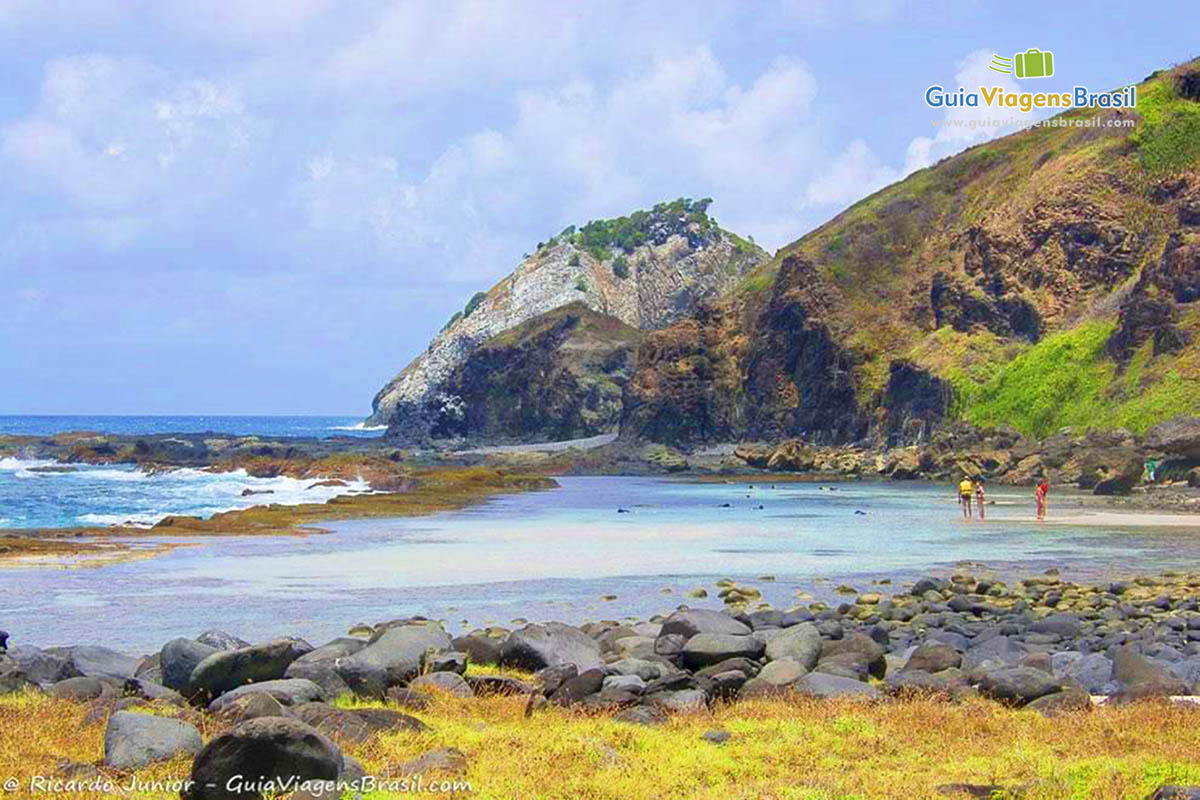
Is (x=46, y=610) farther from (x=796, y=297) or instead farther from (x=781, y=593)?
(x=796, y=297)

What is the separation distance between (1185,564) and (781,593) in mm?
10998

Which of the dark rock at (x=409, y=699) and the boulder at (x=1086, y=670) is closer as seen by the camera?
the dark rock at (x=409, y=699)

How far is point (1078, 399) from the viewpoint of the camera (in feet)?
271

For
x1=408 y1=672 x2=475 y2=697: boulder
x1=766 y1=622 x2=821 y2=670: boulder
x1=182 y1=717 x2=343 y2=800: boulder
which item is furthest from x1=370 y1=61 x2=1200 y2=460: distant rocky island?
x1=182 y1=717 x2=343 y2=800: boulder

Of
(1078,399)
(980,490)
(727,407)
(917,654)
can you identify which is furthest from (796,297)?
(917,654)

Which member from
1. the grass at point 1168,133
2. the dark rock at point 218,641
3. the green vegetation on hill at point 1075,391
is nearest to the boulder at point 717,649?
the dark rock at point 218,641

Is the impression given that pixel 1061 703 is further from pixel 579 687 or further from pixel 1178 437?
pixel 1178 437

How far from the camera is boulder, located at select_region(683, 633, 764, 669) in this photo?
1576 centimetres

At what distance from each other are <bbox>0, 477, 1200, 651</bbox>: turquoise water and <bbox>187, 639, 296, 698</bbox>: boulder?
801 centimetres

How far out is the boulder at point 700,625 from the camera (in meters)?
17.7

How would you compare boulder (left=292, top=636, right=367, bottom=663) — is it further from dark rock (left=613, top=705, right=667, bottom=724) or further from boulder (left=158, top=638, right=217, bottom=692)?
dark rock (left=613, top=705, right=667, bottom=724)

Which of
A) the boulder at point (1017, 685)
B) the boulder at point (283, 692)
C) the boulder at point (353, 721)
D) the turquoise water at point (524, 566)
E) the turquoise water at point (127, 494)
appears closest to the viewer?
the boulder at point (353, 721)

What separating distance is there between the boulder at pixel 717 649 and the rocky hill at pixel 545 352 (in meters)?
114

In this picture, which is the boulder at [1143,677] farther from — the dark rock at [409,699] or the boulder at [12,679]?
the boulder at [12,679]
